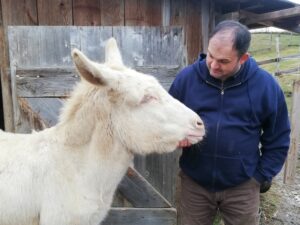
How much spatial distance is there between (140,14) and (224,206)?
251 cm

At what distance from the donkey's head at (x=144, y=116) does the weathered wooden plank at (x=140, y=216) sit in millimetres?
1594

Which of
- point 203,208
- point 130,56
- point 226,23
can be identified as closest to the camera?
point 226,23

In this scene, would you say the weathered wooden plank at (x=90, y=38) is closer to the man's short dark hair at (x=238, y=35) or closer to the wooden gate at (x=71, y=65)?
the wooden gate at (x=71, y=65)

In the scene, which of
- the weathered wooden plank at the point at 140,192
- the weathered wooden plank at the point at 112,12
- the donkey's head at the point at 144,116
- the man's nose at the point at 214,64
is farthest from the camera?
the weathered wooden plank at the point at 112,12

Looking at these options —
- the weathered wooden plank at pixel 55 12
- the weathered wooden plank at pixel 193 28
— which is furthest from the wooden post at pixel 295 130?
the weathered wooden plank at pixel 55 12

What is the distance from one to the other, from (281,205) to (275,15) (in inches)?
123

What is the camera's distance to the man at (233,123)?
3.06 meters

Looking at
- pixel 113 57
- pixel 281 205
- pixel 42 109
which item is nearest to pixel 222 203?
pixel 113 57

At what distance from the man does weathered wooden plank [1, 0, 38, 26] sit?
208 centimetres

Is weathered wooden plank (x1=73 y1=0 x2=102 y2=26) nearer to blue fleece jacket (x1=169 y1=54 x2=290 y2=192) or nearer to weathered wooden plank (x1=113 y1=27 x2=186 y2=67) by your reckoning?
weathered wooden plank (x1=113 y1=27 x2=186 y2=67)

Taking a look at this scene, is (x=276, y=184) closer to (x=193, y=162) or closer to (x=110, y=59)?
(x=193, y=162)

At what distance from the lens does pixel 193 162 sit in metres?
3.43

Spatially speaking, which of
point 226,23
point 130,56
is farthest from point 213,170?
point 130,56

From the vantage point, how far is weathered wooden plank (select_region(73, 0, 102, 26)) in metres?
4.55
